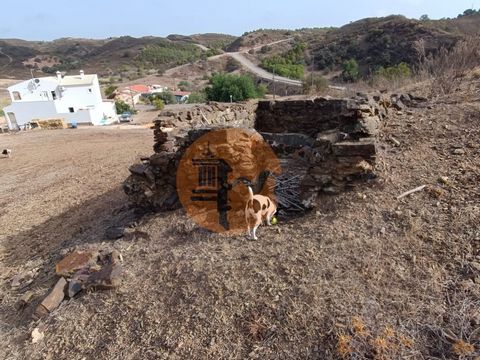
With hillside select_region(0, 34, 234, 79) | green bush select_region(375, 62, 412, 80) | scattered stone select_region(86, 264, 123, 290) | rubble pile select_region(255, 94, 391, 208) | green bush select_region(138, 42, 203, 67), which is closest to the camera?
scattered stone select_region(86, 264, 123, 290)

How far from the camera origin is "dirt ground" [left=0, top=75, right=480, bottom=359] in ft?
8.84

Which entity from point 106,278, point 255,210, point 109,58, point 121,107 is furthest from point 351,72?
point 109,58

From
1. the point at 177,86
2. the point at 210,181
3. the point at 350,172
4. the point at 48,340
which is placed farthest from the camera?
the point at 177,86

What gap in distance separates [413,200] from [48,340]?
432 centimetres

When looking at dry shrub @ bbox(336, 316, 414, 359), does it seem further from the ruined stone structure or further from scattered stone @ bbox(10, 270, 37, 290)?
scattered stone @ bbox(10, 270, 37, 290)

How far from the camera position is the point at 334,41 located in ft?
153

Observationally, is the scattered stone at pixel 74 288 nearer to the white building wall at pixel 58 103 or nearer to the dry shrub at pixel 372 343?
the dry shrub at pixel 372 343

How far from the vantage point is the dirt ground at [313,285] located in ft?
8.84

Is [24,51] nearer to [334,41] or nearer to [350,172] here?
[334,41]

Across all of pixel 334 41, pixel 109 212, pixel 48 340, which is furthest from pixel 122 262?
pixel 334 41

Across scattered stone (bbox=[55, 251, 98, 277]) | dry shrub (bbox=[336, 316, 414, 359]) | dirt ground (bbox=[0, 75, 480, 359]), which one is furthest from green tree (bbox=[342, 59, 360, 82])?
dry shrub (bbox=[336, 316, 414, 359])
